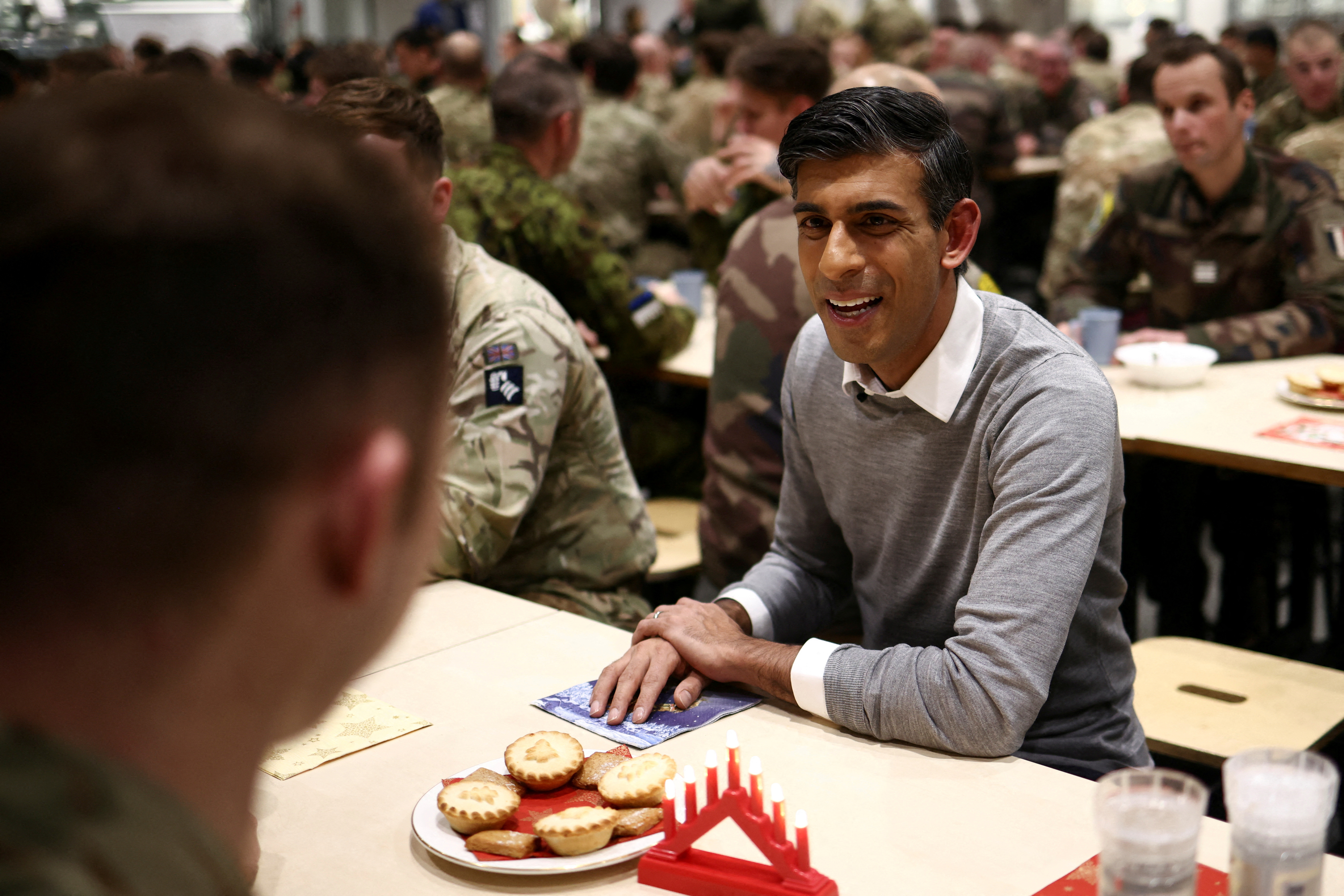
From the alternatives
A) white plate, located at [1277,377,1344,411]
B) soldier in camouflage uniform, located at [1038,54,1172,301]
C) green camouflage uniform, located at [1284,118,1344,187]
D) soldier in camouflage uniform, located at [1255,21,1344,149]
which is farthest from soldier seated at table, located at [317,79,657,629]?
soldier in camouflage uniform, located at [1255,21,1344,149]

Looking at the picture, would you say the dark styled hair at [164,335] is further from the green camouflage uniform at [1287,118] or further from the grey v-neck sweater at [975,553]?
the green camouflage uniform at [1287,118]

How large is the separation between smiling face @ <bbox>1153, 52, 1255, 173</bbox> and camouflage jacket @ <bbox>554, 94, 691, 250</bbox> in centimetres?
257

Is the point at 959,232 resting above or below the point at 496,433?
above

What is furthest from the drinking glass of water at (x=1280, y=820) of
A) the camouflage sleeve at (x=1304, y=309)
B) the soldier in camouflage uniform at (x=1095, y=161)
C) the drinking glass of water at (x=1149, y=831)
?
the soldier in camouflage uniform at (x=1095, y=161)

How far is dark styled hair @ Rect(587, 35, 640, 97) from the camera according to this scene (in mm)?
5988

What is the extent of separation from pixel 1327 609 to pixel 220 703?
12.1 ft

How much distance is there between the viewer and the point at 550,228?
3.33m

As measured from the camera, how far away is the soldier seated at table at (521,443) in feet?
7.00

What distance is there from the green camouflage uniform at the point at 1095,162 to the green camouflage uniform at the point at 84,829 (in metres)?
5.01

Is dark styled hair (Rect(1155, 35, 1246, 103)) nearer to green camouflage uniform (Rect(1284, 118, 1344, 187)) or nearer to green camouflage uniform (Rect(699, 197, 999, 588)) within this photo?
green camouflage uniform (Rect(699, 197, 999, 588))

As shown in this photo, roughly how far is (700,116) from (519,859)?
6.73 meters

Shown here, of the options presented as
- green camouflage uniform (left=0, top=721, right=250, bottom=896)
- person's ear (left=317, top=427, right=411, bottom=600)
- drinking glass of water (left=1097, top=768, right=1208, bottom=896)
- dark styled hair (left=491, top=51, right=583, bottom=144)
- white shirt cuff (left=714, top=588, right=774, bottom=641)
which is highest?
person's ear (left=317, top=427, right=411, bottom=600)

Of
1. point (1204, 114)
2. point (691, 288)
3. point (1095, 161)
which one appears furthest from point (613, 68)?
point (1204, 114)

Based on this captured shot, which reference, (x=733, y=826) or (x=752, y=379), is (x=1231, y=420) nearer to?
(x=752, y=379)
